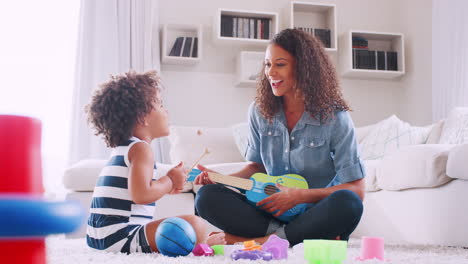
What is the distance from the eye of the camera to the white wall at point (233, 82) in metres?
3.66

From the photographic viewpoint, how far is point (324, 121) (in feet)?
5.39

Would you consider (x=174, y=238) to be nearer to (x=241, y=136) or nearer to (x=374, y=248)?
(x=374, y=248)

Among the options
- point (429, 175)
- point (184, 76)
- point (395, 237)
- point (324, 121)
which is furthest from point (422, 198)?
point (184, 76)

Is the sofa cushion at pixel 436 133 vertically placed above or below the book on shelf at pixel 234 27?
below

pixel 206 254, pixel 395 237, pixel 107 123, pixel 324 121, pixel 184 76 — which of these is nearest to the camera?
pixel 206 254

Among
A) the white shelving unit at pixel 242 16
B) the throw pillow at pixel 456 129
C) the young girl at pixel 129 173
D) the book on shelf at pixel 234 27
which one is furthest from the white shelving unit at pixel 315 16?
the young girl at pixel 129 173

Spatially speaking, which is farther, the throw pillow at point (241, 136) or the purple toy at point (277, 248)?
the throw pillow at point (241, 136)

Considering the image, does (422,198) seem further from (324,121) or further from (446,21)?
(446,21)

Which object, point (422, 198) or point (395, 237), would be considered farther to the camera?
point (395, 237)

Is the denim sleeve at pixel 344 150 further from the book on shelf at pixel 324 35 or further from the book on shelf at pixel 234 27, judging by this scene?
the book on shelf at pixel 324 35

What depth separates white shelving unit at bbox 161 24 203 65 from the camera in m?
3.51

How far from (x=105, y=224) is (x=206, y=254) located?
0.29 metres

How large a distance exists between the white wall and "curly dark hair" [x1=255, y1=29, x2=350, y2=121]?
194cm

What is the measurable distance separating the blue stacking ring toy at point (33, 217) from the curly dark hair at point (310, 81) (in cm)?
146
